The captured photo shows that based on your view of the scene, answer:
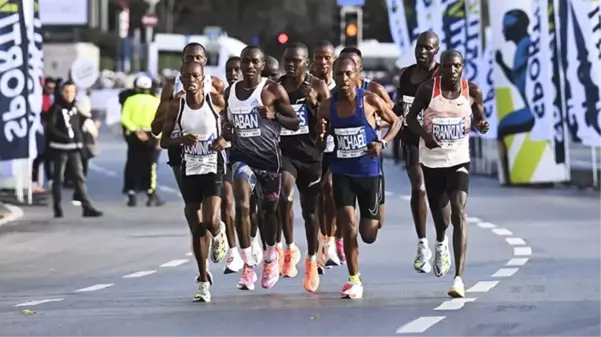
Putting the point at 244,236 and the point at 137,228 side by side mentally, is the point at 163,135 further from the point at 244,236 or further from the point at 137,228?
the point at 137,228

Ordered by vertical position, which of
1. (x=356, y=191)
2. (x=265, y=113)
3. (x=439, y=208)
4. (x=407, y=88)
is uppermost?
(x=407, y=88)

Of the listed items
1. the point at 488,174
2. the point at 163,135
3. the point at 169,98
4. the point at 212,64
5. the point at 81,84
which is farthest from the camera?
the point at 212,64

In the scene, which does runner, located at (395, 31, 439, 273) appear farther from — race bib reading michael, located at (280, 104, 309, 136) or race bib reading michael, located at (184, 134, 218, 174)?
race bib reading michael, located at (184, 134, 218, 174)

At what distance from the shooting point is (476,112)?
13.1 m

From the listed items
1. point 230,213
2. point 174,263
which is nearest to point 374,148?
point 230,213

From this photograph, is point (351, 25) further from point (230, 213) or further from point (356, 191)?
point (356, 191)

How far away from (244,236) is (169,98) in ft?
5.62

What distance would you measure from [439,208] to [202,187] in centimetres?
191

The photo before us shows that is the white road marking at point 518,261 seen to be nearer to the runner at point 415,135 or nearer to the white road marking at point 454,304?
the runner at point 415,135

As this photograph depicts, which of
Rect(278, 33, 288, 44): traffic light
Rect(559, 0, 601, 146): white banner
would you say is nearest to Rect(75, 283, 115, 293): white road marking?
Rect(559, 0, 601, 146): white banner

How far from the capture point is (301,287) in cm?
1366

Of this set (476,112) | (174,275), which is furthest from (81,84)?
(476,112)

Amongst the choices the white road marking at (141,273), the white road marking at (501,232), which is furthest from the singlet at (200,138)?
the white road marking at (501,232)

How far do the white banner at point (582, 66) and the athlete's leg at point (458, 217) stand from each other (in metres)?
13.2
